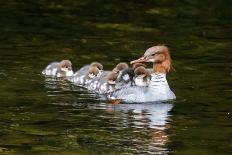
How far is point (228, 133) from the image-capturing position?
14.7 meters

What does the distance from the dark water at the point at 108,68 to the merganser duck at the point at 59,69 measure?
25 centimetres

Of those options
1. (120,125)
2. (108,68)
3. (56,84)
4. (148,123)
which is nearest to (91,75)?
(56,84)

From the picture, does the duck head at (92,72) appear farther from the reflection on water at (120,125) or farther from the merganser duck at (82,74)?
the reflection on water at (120,125)

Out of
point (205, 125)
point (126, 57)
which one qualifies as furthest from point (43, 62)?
point (205, 125)

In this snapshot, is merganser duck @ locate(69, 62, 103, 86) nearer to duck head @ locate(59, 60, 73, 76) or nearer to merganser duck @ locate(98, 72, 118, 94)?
duck head @ locate(59, 60, 73, 76)

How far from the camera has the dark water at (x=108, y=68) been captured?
14133 mm

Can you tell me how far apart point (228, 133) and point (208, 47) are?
25.6ft

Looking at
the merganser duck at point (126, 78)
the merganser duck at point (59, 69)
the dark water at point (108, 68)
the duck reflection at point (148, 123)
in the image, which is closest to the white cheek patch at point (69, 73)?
the merganser duck at point (59, 69)

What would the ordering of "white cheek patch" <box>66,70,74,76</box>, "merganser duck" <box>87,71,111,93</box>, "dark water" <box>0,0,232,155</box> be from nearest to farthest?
"dark water" <box>0,0,232,155</box>
"merganser duck" <box>87,71,111,93</box>
"white cheek patch" <box>66,70,74,76</box>

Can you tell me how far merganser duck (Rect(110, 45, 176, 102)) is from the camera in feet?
56.0

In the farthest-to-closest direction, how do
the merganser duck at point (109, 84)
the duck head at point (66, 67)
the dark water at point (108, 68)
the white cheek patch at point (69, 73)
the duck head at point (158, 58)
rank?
the white cheek patch at point (69, 73) → the duck head at point (66, 67) → the merganser duck at point (109, 84) → the duck head at point (158, 58) → the dark water at point (108, 68)

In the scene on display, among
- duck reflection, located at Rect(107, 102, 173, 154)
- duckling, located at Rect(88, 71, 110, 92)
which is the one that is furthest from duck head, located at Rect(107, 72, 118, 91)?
duck reflection, located at Rect(107, 102, 173, 154)

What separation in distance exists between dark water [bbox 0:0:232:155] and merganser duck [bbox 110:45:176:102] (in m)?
0.24

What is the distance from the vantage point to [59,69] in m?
19.4
